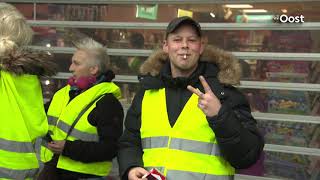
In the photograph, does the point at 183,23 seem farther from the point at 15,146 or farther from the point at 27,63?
the point at 15,146

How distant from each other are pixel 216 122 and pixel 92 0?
4337 millimetres

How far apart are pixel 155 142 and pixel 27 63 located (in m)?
0.89

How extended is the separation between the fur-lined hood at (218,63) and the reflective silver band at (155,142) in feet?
1.54

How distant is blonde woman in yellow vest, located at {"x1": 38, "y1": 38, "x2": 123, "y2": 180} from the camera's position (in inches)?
151

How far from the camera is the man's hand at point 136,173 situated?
9.60 ft

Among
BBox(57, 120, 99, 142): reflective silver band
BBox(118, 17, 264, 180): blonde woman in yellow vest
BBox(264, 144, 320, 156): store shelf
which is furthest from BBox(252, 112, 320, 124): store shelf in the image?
BBox(118, 17, 264, 180): blonde woman in yellow vest

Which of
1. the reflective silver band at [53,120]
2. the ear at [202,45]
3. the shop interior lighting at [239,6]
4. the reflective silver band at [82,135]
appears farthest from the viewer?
the shop interior lighting at [239,6]

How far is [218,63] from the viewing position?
3107 mm

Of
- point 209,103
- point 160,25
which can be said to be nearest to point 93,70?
point 209,103

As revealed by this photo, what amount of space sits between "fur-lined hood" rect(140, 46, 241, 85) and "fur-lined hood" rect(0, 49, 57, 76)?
2.19 ft

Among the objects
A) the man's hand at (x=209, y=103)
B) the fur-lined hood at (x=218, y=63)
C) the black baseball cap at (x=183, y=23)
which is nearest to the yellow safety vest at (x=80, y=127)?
the fur-lined hood at (x=218, y=63)

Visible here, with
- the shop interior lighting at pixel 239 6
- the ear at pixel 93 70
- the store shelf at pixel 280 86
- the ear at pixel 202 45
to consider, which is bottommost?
the store shelf at pixel 280 86

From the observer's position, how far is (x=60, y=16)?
683 cm

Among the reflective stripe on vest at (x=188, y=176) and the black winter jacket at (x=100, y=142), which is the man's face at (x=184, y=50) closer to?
the reflective stripe on vest at (x=188, y=176)
